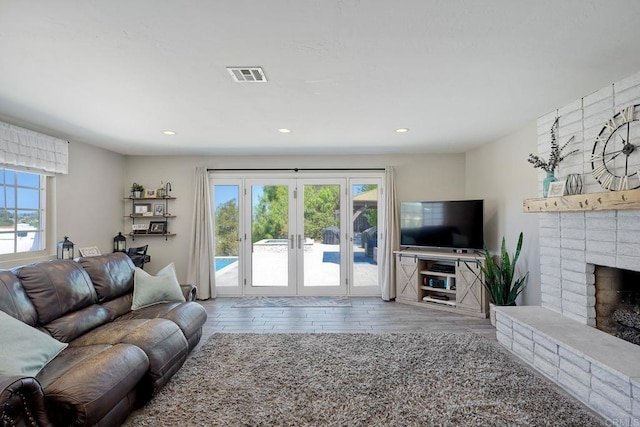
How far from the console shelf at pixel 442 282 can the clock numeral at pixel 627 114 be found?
217 cm

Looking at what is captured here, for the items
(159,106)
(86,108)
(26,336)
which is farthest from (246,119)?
(26,336)

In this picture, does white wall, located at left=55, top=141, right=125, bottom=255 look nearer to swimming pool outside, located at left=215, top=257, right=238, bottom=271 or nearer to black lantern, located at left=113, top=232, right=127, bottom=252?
black lantern, located at left=113, top=232, right=127, bottom=252

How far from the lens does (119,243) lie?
493 centimetres

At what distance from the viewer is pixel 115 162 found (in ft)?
16.1

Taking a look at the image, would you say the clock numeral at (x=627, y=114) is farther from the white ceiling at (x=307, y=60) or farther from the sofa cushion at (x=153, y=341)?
the sofa cushion at (x=153, y=341)

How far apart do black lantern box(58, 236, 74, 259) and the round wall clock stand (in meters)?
5.73

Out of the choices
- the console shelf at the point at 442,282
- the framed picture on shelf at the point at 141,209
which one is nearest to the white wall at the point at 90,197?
the framed picture on shelf at the point at 141,209

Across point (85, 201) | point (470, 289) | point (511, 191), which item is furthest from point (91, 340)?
point (511, 191)

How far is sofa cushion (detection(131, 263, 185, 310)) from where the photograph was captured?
3.11 metres

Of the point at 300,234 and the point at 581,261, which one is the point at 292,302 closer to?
the point at 300,234

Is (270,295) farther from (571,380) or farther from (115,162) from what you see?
(571,380)

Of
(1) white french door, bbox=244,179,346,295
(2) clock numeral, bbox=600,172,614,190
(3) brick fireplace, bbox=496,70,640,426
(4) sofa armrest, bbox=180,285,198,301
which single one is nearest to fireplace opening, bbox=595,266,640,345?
(3) brick fireplace, bbox=496,70,640,426

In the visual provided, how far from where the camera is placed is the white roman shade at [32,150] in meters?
3.14

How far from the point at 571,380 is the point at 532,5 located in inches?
100
